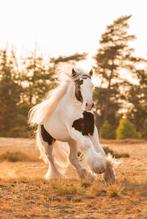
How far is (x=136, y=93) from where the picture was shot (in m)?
51.6

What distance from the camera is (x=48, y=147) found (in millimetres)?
11508

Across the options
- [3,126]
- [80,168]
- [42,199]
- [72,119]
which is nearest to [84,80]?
[72,119]

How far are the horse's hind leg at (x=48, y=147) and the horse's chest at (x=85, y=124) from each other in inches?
65.7

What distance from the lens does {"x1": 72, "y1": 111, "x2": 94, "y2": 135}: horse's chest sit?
A: 9.76 m

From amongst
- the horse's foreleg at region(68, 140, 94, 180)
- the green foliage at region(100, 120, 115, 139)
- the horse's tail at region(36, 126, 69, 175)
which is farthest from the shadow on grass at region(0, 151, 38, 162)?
the green foliage at region(100, 120, 115, 139)

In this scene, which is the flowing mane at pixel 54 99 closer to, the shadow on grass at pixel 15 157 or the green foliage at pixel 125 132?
the shadow on grass at pixel 15 157

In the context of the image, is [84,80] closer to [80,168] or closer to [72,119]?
[72,119]

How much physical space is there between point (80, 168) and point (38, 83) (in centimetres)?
4032

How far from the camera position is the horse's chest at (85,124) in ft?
32.0

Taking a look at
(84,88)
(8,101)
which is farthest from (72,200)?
(8,101)

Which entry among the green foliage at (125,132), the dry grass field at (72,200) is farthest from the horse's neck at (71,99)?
the green foliage at (125,132)

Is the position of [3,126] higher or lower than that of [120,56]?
lower

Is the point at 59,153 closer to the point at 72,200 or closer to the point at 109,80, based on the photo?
the point at 72,200

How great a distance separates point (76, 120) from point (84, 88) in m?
0.63
